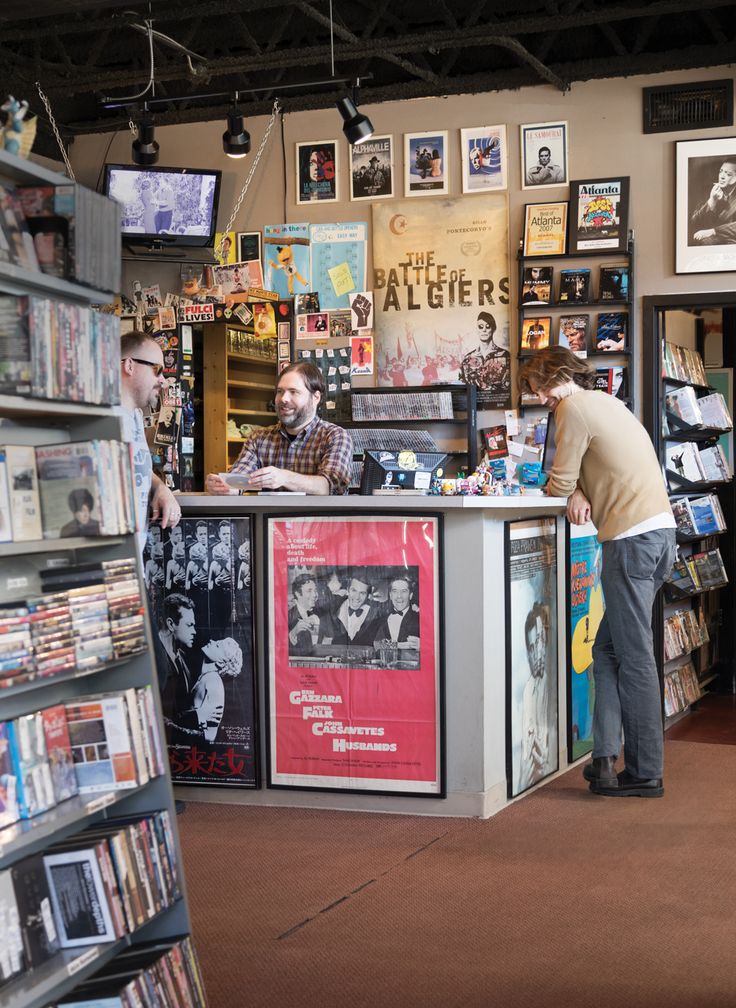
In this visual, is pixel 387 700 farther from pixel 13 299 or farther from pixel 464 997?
pixel 13 299

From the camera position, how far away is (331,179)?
7.61 metres

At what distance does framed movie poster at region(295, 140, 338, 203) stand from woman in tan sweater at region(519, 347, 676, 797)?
3.42 meters

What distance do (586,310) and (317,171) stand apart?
6.49 feet

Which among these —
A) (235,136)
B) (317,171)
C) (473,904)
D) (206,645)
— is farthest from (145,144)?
(473,904)

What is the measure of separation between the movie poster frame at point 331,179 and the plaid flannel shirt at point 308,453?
8.58ft

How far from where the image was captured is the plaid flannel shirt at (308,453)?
5215 millimetres

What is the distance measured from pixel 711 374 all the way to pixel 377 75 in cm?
307

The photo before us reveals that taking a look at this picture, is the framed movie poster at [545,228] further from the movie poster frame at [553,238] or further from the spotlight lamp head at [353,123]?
the spotlight lamp head at [353,123]

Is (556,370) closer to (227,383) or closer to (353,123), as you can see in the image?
(353,123)

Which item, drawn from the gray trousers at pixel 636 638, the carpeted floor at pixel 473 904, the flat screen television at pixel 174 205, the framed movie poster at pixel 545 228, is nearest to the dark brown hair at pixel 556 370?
the gray trousers at pixel 636 638

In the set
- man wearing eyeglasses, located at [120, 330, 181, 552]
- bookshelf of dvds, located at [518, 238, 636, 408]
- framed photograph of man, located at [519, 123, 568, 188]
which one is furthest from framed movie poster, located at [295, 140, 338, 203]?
man wearing eyeglasses, located at [120, 330, 181, 552]

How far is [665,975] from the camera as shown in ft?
9.53

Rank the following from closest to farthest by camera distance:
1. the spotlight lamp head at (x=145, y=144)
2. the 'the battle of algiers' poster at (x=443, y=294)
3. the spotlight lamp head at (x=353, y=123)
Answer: the spotlight lamp head at (x=353, y=123), the 'the battle of algiers' poster at (x=443, y=294), the spotlight lamp head at (x=145, y=144)

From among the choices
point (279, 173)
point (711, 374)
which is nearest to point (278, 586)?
point (279, 173)
